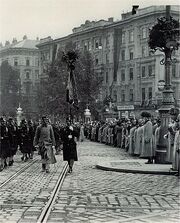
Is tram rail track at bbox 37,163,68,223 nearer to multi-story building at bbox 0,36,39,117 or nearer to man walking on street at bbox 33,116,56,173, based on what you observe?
man walking on street at bbox 33,116,56,173

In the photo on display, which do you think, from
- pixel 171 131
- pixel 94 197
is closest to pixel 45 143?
pixel 171 131

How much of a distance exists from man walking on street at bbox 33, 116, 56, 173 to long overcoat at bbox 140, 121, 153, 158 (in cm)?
343

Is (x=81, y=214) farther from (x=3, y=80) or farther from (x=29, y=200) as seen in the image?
(x=3, y=80)

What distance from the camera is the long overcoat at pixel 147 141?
17244mm

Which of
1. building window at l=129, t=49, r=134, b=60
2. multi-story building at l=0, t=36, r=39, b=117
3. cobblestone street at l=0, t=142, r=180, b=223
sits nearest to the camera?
cobblestone street at l=0, t=142, r=180, b=223

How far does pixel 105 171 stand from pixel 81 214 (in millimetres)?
7111

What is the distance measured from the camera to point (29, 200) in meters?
9.40

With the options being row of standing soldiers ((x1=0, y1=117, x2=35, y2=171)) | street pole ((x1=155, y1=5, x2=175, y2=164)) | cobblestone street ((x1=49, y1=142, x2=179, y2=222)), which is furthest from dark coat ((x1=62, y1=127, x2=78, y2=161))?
street pole ((x1=155, y1=5, x2=175, y2=164))

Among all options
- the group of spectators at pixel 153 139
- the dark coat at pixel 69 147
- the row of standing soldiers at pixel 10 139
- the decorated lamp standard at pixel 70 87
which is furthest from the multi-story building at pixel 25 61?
the dark coat at pixel 69 147

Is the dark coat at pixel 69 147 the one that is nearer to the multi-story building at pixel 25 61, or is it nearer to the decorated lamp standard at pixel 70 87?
the decorated lamp standard at pixel 70 87

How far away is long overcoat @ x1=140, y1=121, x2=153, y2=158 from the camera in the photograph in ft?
56.6

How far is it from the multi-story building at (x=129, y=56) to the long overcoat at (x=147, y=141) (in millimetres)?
50138

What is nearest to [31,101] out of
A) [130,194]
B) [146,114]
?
[146,114]

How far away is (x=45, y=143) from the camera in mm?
15266
